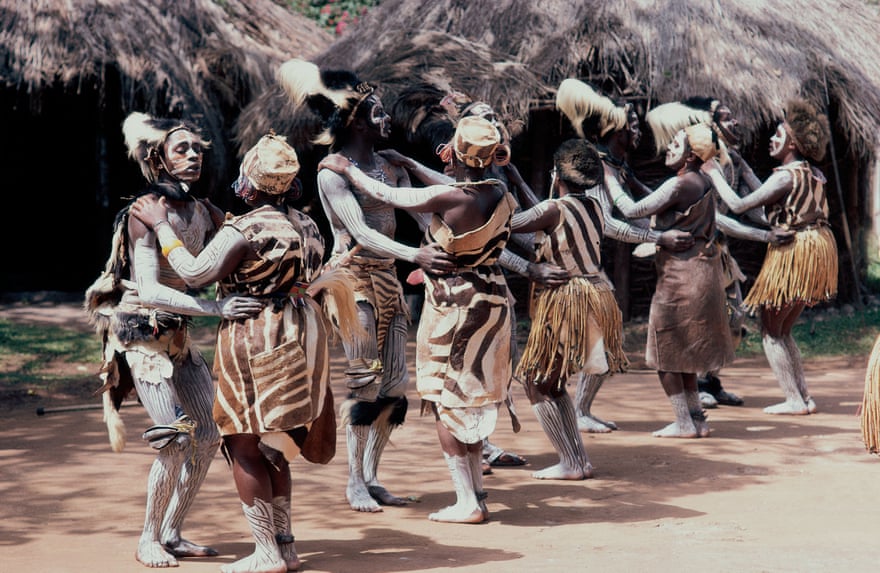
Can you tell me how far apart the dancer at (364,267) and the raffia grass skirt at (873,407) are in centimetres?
209

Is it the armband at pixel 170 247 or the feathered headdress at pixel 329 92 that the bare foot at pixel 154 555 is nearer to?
the armband at pixel 170 247

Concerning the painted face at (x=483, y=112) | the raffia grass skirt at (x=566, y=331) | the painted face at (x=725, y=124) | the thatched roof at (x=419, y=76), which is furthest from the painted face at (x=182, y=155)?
the thatched roof at (x=419, y=76)

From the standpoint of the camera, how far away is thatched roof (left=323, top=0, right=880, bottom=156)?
407 inches

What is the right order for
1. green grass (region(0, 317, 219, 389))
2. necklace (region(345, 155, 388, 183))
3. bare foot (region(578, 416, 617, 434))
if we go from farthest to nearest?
green grass (region(0, 317, 219, 389)) < bare foot (region(578, 416, 617, 434)) < necklace (region(345, 155, 388, 183))

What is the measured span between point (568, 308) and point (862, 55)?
274 inches

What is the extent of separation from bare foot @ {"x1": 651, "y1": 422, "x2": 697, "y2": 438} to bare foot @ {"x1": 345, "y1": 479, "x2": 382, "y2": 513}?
7.20ft

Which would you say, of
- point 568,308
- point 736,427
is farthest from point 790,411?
point 568,308

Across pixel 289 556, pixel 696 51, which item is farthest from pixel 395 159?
pixel 696 51

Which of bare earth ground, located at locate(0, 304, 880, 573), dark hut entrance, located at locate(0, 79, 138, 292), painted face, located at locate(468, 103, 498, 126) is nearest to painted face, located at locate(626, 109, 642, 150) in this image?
painted face, located at locate(468, 103, 498, 126)

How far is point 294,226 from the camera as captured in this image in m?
4.18

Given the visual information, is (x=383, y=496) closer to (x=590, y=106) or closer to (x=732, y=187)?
(x=590, y=106)

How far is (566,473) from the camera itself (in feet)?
18.6

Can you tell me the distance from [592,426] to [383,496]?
2.03 m

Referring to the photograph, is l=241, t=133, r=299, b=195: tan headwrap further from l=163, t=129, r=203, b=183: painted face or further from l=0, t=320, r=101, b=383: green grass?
l=0, t=320, r=101, b=383: green grass
